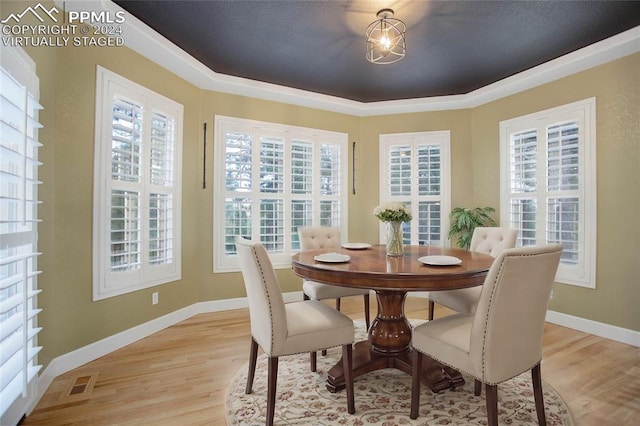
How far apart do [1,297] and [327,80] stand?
3.38m

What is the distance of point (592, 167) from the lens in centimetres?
315

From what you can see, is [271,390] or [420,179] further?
[420,179]

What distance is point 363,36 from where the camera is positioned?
2.86m

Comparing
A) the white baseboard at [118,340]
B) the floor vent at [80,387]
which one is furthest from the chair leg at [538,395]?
the white baseboard at [118,340]

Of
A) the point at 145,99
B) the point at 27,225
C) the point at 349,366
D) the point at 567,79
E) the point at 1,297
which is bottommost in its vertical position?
the point at 349,366

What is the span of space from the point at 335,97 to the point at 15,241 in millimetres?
3603

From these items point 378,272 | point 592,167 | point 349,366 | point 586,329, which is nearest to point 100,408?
Answer: point 349,366

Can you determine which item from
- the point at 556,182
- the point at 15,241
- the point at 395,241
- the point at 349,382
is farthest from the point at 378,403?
the point at 556,182

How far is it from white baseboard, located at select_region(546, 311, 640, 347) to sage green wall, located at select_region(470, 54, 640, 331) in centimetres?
4

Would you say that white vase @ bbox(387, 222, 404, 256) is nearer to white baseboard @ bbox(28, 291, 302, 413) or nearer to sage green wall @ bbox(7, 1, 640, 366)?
sage green wall @ bbox(7, 1, 640, 366)

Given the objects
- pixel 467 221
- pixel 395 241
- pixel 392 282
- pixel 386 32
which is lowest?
pixel 392 282

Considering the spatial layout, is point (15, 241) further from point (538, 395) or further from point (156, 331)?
point (538, 395)

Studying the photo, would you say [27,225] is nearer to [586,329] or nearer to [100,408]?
[100,408]

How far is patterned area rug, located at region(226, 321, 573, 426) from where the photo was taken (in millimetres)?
1795
